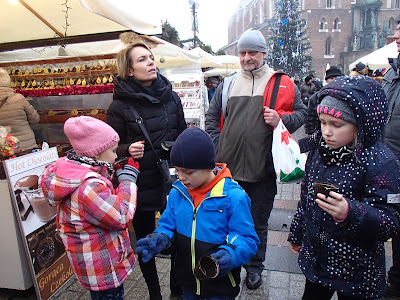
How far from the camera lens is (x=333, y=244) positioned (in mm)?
1647

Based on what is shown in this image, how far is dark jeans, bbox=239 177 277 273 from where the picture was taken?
9.00 feet

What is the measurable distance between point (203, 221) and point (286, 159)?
3.46ft

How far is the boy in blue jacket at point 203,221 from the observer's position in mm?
1562

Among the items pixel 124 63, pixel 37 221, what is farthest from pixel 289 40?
pixel 37 221

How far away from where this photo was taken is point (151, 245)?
4.88 ft

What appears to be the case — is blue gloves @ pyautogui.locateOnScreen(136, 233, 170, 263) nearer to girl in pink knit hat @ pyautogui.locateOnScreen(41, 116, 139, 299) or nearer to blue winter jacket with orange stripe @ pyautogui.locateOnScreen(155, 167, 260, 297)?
blue winter jacket with orange stripe @ pyautogui.locateOnScreen(155, 167, 260, 297)

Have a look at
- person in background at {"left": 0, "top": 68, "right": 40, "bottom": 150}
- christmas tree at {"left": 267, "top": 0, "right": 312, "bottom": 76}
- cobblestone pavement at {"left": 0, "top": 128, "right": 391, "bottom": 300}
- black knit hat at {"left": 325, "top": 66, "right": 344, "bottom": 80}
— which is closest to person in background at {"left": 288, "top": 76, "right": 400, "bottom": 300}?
cobblestone pavement at {"left": 0, "top": 128, "right": 391, "bottom": 300}

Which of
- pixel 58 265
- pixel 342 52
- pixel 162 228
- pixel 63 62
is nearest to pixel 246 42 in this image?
pixel 162 228

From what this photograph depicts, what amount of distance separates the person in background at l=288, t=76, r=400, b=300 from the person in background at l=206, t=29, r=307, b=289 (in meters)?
0.85

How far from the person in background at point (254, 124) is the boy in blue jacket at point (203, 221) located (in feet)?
3.18

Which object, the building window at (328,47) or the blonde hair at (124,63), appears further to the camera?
the building window at (328,47)

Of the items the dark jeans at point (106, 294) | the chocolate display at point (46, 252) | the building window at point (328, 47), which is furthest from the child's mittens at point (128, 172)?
the building window at point (328, 47)

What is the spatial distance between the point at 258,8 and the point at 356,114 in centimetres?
7290

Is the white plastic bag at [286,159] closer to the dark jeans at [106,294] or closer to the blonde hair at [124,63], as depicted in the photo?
the blonde hair at [124,63]
